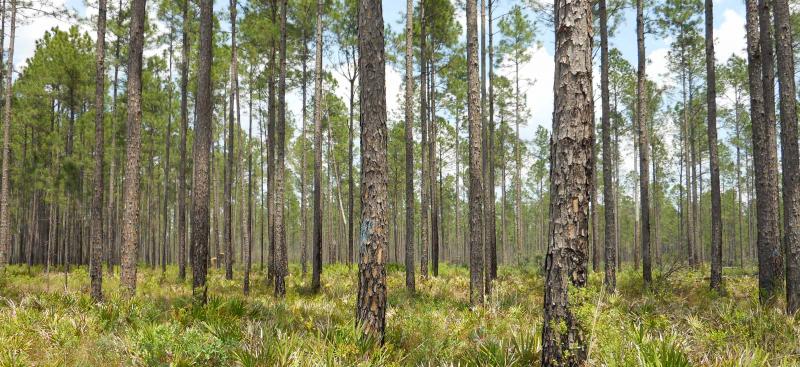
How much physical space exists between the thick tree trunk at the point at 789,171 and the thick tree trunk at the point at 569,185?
267 inches

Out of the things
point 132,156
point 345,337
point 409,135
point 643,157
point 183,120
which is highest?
point 183,120

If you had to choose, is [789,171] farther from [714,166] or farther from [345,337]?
[345,337]

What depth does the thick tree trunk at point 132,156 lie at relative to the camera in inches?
421

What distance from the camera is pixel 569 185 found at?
13.5 ft

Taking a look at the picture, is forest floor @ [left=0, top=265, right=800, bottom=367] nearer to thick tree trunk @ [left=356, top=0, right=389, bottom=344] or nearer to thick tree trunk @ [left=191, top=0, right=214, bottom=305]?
thick tree trunk @ [left=356, top=0, right=389, bottom=344]

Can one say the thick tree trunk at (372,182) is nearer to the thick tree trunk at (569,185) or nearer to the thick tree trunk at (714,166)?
the thick tree trunk at (569,185)

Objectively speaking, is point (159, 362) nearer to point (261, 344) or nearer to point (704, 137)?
point (261, 344)

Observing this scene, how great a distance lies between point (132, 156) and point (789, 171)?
14129 millimetres

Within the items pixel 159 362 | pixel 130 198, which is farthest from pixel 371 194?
pixel 130 198

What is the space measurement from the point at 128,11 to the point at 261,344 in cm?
2002

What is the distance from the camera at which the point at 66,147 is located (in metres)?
25.6

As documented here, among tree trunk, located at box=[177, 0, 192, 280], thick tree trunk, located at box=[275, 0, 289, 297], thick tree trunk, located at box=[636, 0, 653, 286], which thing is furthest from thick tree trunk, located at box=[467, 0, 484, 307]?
tree trunk, located at box=[177, 0, 192, 280]

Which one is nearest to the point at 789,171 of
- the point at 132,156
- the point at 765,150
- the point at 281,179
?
the point at 765,150

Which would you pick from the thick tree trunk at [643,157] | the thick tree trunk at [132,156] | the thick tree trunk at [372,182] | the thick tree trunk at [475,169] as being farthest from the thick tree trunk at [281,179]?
the thick tree trunk at [643,157]
